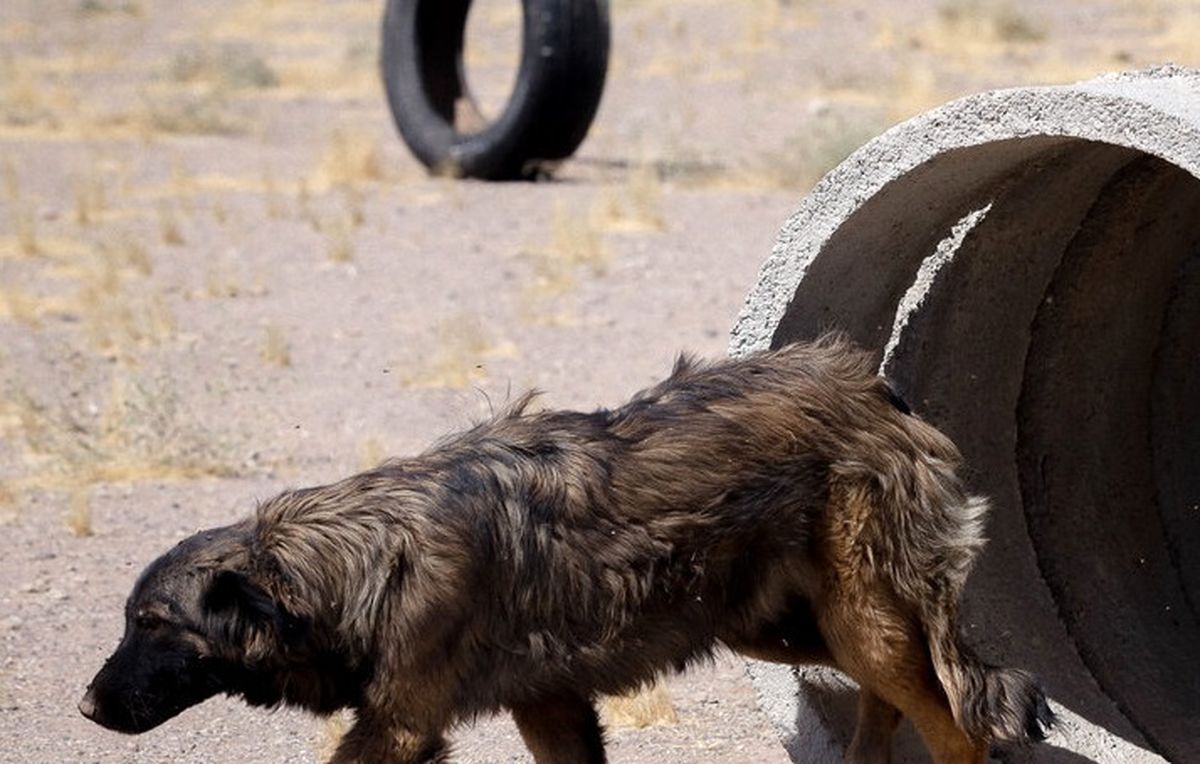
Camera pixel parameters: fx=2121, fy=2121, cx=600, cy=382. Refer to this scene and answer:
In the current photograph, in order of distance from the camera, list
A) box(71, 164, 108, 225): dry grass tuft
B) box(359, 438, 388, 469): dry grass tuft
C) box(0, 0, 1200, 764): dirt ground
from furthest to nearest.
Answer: box(71, 164, 108, 225): dry grass tuft
box(359, 438, 388, 469): dry grass tuft
box(0, 0, 1200, 764): dirt ground

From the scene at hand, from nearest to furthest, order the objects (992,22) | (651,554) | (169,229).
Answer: (651,554) < (169,229) < (992,22)

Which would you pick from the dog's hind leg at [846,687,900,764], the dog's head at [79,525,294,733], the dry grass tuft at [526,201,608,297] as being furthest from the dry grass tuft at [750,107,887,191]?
the dog's head at [79,525,294,733]

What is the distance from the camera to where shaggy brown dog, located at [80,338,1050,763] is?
5.66 meters

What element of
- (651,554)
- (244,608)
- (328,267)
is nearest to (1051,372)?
(651,554)

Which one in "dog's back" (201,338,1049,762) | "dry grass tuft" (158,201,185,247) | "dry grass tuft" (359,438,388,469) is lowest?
"dry grass tuft" (158,201,185,247)

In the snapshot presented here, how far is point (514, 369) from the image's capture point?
12.6m

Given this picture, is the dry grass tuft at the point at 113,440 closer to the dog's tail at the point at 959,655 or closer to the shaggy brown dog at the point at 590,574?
the shaggy brown dog at the point at 590,574

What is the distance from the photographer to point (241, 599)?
5.64 meters

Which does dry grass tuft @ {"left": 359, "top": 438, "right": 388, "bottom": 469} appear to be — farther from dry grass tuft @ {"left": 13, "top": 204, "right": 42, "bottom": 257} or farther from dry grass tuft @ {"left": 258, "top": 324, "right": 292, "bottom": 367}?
dry grass tuft @ {"left": 13, "top": 204, "right": 42, "bottom": 257}

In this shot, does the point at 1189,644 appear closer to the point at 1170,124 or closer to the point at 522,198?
the point at 1170,124

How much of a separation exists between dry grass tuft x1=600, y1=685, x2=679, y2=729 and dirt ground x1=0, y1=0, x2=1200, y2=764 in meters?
0.05

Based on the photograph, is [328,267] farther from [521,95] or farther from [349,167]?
[349,167]

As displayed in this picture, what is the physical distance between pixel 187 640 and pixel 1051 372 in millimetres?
3692

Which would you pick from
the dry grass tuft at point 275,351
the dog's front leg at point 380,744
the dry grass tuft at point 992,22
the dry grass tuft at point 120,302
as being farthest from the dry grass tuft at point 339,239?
the dry grass tuft at point 992,22
